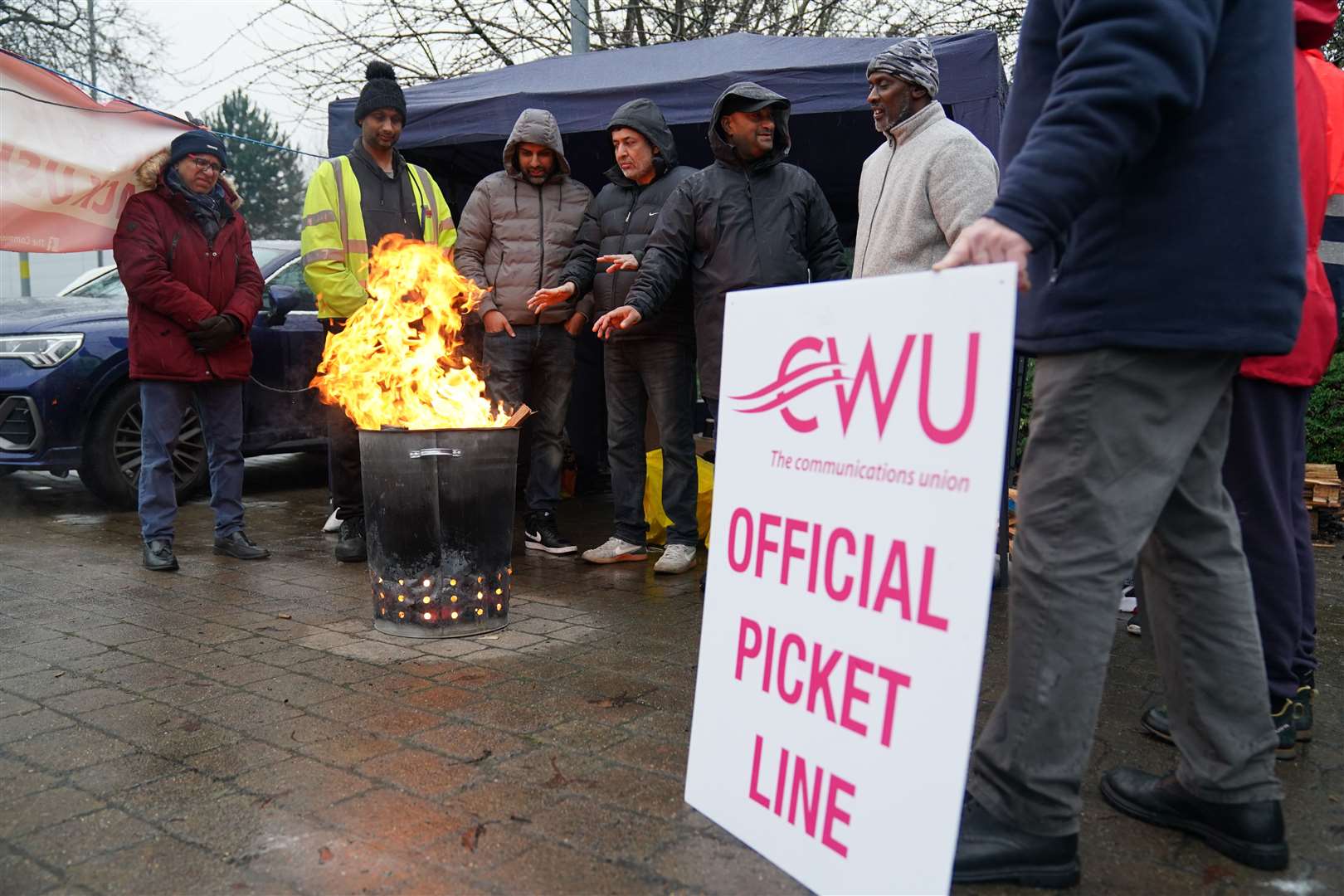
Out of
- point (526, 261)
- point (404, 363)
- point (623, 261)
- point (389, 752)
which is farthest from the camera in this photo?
point (526, 261)

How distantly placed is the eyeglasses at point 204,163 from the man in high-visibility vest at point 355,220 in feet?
1.62

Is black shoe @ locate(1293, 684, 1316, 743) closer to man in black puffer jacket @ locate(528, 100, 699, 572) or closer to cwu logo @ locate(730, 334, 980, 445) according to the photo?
cwu logo @ locate(730, 334, 980, 445)

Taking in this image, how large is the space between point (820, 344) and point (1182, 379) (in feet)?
2.46

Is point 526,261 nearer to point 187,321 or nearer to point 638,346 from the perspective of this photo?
point 638,346

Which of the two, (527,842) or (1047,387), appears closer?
(1047,387)

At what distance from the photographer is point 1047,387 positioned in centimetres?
225

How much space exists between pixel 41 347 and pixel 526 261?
3.53 m

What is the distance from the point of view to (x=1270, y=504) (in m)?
2.90

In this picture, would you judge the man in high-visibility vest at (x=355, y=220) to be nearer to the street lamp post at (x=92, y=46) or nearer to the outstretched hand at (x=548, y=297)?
the outstretched hand at (x=548, y=297)

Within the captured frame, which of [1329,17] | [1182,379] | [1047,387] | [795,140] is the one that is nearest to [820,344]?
[1047,387]

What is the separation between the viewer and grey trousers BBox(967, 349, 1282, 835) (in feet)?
7.05

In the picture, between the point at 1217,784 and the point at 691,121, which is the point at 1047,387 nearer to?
the point at 1217,784

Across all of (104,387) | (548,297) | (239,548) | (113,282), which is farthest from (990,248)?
(113,282)

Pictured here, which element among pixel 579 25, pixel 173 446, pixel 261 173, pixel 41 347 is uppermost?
pixel 261 173
